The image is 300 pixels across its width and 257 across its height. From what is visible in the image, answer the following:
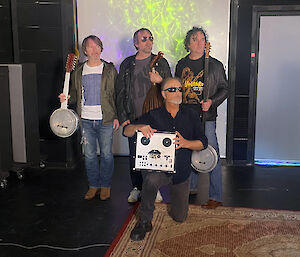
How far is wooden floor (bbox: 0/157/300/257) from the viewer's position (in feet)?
9.48

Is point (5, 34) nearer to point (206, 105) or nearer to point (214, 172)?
point (206, 105)

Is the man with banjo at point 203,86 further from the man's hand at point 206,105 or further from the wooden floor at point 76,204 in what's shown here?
the wooden floor at point 76,204

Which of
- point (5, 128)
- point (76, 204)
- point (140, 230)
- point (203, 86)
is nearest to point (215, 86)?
point (203, 86)

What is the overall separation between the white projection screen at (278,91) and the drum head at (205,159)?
1.90 meters

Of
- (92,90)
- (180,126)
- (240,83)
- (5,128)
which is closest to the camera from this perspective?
(180,126)

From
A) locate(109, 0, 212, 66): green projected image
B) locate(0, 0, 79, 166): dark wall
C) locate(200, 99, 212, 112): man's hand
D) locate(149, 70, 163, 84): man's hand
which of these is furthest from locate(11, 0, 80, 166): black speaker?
locate(200, 99, 212, 112): man's hand

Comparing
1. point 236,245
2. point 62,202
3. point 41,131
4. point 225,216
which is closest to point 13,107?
point 41,131

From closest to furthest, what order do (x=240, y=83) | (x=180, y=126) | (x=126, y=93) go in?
(x=180, y=126), (x=126, y=93), (x=240, y=83)

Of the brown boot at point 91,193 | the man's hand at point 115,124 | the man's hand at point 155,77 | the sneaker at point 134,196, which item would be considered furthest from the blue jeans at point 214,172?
the brown boot at point 91,193

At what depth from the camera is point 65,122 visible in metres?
3.71

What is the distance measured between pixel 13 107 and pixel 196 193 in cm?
218

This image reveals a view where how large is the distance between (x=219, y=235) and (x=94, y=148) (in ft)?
4.77

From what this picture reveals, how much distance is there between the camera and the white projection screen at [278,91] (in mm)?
4832

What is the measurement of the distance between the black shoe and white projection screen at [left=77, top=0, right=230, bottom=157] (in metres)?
2.40
